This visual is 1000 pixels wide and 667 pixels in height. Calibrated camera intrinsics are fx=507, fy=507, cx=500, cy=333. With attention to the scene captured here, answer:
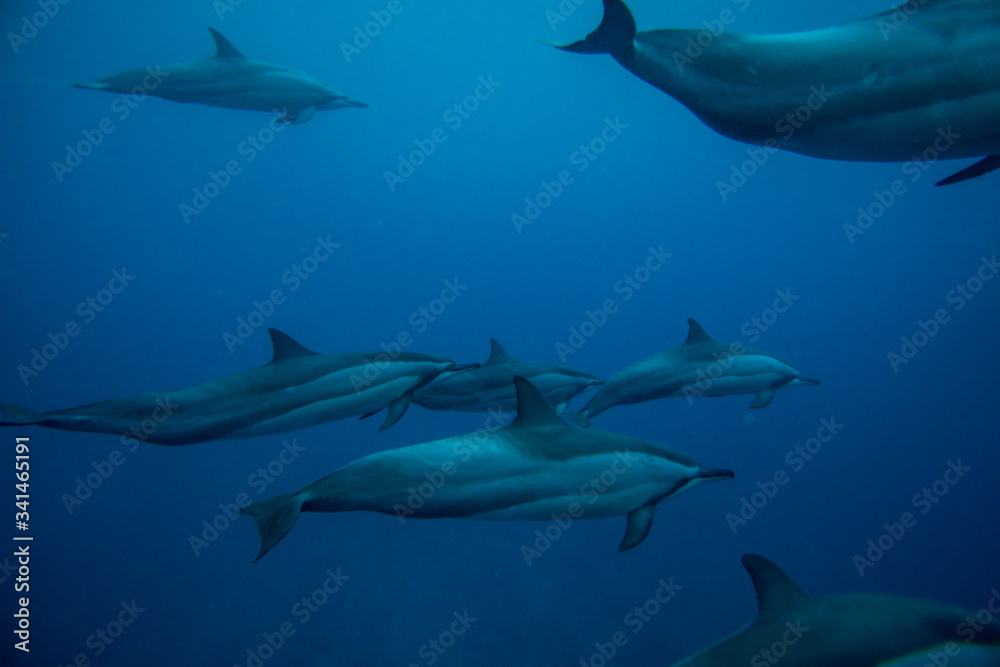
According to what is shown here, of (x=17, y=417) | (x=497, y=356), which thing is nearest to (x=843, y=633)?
(x=497, y=356)

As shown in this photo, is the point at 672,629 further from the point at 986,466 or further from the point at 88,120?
the point at 88,120

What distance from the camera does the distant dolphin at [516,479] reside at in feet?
8.92

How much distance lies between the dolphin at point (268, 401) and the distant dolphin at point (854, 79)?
297 centimetres

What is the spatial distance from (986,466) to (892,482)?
3429 mm

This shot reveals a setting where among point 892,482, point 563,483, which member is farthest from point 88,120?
point 892,482

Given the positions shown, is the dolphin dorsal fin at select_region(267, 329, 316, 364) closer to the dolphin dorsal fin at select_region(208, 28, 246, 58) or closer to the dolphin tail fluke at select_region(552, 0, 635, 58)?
the dolphin tail fluke at select_region(552, 0, 635, 58)
